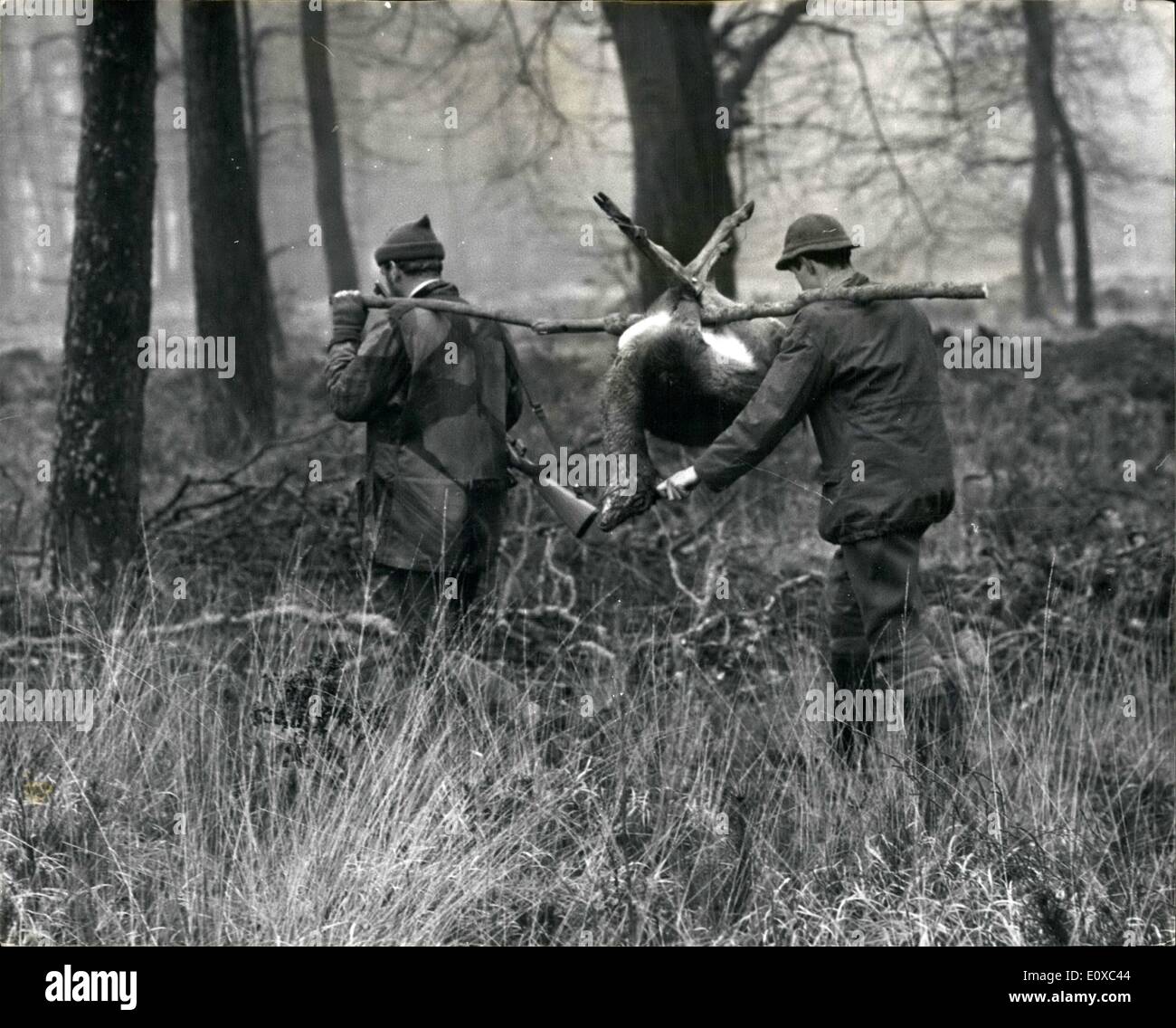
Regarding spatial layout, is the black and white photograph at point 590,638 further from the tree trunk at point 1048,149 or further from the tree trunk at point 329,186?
the tree trunk at point 1048,149

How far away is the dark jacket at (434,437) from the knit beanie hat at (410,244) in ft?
0.44

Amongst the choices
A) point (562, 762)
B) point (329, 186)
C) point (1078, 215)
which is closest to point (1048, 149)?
point (1078, 215)

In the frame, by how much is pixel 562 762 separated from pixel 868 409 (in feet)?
5.45

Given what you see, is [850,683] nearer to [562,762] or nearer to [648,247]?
[562,762]

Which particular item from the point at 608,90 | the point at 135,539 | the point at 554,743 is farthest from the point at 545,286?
the point at 554,743

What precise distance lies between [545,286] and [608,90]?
8.07 m

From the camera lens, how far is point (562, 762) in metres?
5.19

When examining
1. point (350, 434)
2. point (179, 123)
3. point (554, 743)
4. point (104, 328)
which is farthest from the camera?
point (350, 434)

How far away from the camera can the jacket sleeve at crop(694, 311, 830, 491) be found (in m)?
5.28

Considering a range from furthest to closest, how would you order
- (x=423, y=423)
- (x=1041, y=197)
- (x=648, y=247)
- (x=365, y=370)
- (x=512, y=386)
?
1. (x=1041, y=197)
2. (x=512, y=386)
3. (x=423, y=423)
4. (x=365, y=370)
5. (x=648, y=247)

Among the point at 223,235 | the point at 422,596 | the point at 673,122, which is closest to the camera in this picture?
the point at 422,596

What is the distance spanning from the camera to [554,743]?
5.38 m

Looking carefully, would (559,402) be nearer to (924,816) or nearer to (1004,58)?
(924,816)

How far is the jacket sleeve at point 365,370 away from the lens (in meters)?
5.86
